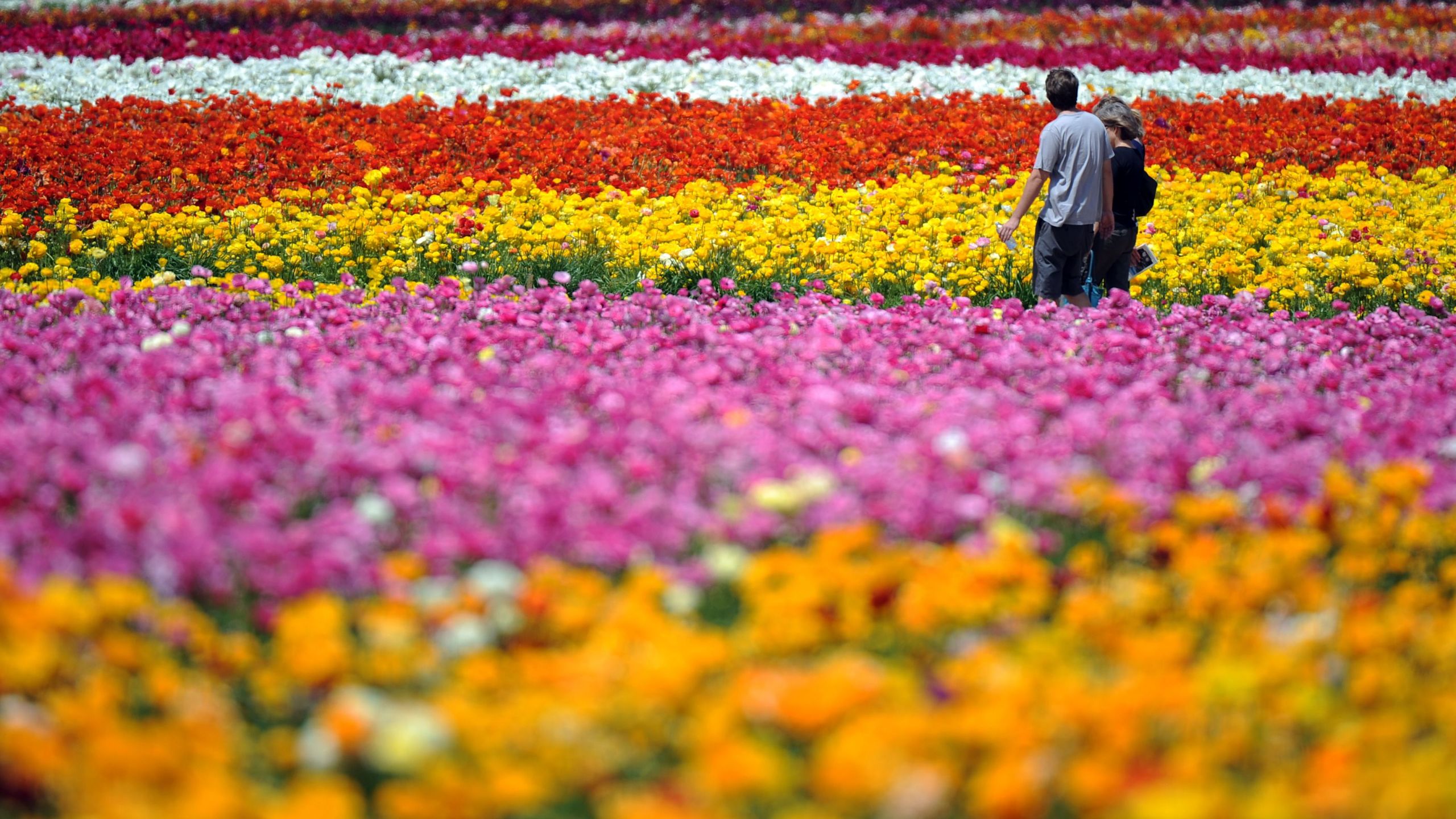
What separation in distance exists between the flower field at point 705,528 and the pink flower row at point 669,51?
574 centimetres

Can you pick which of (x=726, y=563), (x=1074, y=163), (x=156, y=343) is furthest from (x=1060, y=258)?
(x=156, y=343)

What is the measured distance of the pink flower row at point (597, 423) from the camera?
8.91 feet

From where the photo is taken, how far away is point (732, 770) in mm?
1881

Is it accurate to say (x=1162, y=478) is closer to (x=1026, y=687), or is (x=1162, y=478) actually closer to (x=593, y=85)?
(x=1026, y=687)

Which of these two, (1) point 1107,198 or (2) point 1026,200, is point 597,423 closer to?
(2) point 1026,200

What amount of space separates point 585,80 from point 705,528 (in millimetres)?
9081

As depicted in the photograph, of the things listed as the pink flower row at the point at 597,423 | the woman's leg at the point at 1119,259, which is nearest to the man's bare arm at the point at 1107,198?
the woman's leg at the point at 1119,259

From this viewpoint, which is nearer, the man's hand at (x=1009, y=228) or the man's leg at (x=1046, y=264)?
the man's hand at (x=1009, y=228)

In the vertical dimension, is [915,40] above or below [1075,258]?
above

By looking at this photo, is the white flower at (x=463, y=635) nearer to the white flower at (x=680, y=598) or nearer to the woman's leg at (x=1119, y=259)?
the white flower at (x=680, y=598)

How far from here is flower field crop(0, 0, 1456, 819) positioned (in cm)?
208

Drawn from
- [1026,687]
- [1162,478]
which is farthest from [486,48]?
[1026,687]

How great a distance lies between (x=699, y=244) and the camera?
22.5 ft

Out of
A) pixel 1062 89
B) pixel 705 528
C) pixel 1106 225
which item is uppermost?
pixel 1062 89
